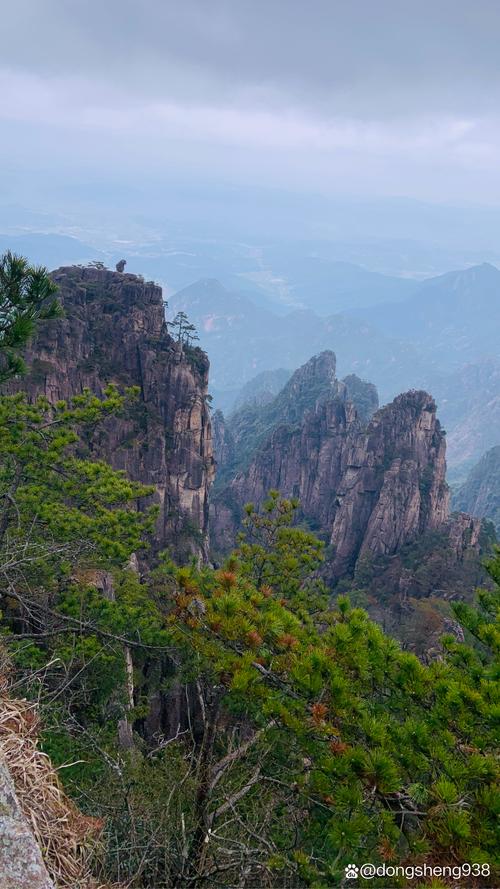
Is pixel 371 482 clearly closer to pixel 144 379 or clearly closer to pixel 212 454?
pixel 212 454

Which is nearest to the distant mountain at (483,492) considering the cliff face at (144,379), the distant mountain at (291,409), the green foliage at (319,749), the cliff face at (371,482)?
the distant mountain at (291,409)

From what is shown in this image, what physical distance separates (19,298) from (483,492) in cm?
10938

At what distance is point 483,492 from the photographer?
104812 mm

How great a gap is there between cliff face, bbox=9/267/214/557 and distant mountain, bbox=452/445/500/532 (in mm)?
70338

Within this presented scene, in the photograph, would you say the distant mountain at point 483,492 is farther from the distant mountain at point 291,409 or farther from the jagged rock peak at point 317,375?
the jagged rock peak at point 317,375

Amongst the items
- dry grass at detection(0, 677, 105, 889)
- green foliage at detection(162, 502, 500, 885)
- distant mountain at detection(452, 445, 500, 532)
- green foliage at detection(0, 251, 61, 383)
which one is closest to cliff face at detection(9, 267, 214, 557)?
green foliage at detection(0, 251, 61, 383)

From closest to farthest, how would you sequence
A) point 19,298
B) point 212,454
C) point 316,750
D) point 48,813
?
point 48,813 < point 316,750 < point 19,298 < point 212,454

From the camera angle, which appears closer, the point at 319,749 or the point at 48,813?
the point at 48,813

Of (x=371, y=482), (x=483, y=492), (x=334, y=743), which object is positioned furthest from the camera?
(x=483, y=492)

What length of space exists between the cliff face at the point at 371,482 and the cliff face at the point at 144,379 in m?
16.5

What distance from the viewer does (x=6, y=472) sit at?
11008mm

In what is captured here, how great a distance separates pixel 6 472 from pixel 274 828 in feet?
26.0

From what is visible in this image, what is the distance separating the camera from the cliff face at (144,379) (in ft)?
117

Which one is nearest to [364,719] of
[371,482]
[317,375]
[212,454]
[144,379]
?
[144,379]
